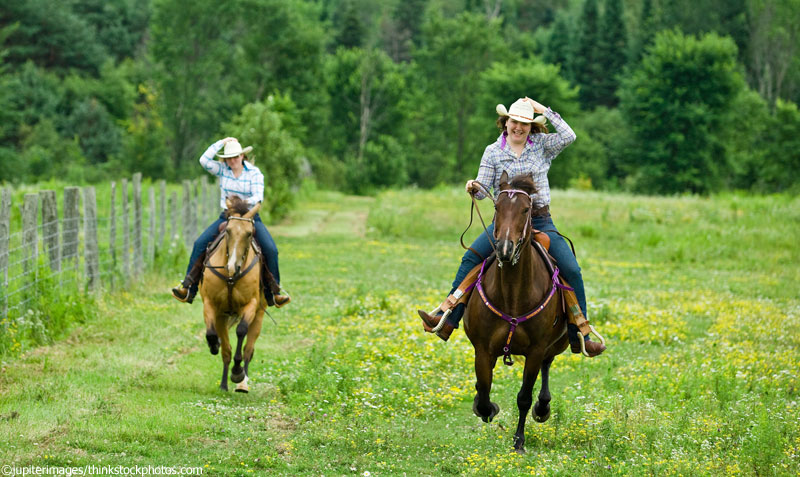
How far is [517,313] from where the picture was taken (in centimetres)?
819

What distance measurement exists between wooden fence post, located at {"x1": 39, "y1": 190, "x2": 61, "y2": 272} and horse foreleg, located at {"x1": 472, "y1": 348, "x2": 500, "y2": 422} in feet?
27.4

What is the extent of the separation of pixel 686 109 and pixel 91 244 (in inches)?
2523

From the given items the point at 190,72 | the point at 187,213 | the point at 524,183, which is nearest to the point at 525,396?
the point at 524,183

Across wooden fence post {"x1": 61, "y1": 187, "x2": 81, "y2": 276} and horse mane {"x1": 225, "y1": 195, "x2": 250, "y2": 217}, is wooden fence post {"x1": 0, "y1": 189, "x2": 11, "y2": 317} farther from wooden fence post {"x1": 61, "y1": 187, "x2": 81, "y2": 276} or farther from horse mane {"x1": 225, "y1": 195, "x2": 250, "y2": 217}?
wooden fence post {"x1": 61, "y1": 187, "x2": 81, "y2": 276}

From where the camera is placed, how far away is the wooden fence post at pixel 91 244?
1543 centimetres

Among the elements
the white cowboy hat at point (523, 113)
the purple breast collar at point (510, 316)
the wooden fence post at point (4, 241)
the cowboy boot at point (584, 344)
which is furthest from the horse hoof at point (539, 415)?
the wooden fence post at point (4, 241)

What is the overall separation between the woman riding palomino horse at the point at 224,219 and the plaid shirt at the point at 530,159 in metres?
3.58

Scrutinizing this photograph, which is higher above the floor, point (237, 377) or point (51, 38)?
point (51, 38)

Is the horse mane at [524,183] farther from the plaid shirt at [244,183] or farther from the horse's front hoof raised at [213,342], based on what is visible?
the horse's front hoof raised at [213,342]

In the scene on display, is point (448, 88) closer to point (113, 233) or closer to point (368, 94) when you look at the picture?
point (368, 94)

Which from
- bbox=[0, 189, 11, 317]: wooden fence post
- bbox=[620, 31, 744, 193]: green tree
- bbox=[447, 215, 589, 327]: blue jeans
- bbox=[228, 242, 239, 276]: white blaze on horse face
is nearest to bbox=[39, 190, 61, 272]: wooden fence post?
bbox=[0, 189, 11, 317]: wooden fence post

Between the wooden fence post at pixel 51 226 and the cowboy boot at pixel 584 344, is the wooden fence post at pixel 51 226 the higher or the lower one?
the lower one

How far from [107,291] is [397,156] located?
188ft

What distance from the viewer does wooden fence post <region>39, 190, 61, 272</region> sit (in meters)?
13.8
